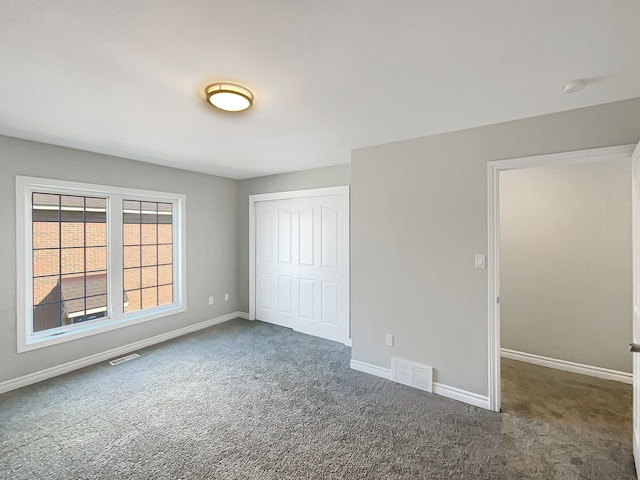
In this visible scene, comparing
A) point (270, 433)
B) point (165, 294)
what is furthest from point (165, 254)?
point (270, 433)

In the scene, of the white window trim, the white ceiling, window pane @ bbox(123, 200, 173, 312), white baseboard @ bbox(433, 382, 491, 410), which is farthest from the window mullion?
white baseboard @ bbox(433, 382, 491, 410)

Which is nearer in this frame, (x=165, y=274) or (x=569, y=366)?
(x=569, y=366)

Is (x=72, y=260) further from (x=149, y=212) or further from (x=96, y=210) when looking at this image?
(x=149, y=212)

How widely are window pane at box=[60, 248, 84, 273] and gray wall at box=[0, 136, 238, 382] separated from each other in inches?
16.9

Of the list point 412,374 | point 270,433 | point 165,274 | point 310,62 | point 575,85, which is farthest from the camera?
point 165,274

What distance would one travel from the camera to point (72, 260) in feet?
10.7

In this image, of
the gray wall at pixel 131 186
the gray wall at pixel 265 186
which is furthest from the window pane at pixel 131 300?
the gray wall at pixel 265 186

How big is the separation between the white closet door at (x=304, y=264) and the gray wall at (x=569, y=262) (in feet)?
6.83

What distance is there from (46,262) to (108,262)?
1.86 ft

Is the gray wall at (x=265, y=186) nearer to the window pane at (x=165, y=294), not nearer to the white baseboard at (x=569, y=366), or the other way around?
the window pane at (x=165, y=294)

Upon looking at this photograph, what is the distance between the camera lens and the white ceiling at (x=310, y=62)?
1.20 meters

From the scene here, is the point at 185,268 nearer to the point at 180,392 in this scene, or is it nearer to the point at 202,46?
the point at 180,392

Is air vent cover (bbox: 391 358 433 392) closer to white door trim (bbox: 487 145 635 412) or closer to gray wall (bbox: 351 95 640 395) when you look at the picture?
gray wall (bbox: 351 95 640 395)

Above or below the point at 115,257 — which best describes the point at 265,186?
above
